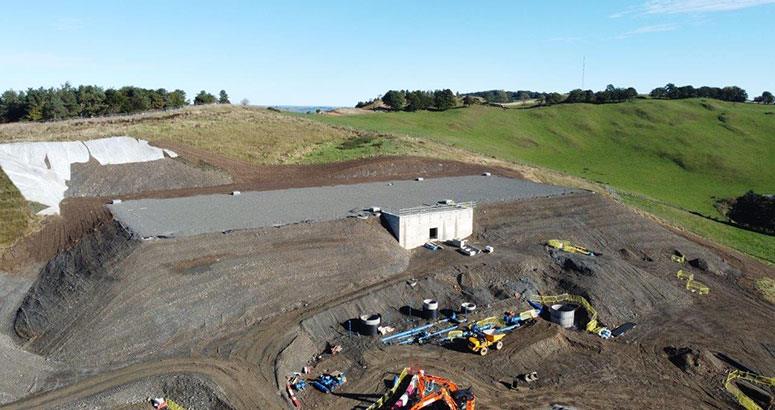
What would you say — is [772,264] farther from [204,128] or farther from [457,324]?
[204,128]

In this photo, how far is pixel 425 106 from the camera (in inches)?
4154

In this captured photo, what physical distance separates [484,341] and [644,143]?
76.1 m

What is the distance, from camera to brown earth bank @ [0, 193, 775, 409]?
1998 centimetres

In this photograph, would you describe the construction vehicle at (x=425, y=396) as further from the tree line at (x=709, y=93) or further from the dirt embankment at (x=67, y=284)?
the tree line at (x=709, y=93)

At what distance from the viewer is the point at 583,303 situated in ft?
90.6

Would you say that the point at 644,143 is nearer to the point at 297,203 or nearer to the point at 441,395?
the point at 297,203

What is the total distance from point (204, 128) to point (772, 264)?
6187 centimetres

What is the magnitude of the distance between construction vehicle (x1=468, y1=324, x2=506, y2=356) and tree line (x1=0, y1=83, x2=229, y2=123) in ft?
237

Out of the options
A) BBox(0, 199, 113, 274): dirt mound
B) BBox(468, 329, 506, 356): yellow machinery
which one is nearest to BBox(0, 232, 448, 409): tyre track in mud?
BBox(468, 329, 506, 356): yellow machinery

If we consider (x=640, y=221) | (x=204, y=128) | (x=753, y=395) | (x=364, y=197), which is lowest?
(x=753, y=395)

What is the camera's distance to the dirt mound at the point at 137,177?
3769 centimetres

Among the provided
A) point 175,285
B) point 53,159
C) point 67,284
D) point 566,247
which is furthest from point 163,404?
point 53,159

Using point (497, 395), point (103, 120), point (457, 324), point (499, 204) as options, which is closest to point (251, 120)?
point (103, 120)

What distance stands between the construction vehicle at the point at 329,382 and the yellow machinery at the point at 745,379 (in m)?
16.9
